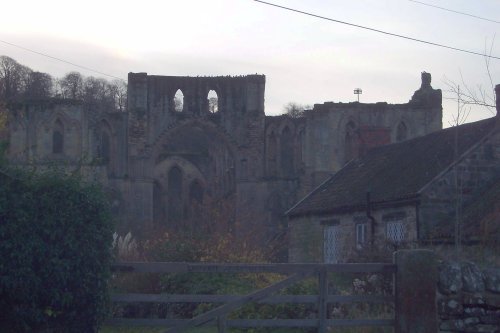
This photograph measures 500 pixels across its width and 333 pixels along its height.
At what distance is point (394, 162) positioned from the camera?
29406mm

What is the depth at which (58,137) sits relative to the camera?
58.4 meters

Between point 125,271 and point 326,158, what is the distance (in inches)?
1779

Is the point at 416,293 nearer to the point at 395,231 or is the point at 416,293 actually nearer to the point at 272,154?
the point at 395,231

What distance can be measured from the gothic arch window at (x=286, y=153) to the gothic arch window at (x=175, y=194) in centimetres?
868

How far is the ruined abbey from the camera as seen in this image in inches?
2205

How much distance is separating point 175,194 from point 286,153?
1055 centimetres

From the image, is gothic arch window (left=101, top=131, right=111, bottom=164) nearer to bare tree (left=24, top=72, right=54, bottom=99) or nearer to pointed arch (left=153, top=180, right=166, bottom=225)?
pointed arch (left=153, top=180, right=166, bottom=225)

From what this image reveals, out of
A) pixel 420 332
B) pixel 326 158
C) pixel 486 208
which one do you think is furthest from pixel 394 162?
pixel 326 158

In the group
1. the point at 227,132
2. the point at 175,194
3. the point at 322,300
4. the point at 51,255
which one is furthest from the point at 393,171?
the point at 175,194

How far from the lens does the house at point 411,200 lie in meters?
22.8

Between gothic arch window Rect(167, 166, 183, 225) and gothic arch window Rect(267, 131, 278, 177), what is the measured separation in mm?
7783

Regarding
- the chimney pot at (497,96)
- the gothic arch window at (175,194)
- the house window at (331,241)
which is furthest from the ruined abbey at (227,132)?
the chimney pot at (497,96)

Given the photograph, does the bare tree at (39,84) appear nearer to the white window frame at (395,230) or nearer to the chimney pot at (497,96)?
the white window frame at (395,230)

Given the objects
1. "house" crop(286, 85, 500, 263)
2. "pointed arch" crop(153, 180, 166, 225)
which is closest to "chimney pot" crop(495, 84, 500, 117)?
"house" crop(286, 85, 500, 263)
